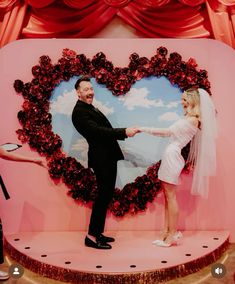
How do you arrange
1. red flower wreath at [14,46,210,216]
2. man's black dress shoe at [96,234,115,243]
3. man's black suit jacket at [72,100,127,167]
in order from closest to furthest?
man's black suit jacket at [72,100,127,167] → man's black dress shoe at [96,234,115,243] → red flower wreath at [14,46,210,216]

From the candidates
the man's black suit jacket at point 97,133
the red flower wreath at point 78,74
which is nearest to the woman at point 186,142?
the man's black suit jacket at point 97,133

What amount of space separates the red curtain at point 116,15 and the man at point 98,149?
73 cm

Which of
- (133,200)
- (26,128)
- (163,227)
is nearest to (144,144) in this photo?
(133,200)

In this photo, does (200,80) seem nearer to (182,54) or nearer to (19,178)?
(182,54)

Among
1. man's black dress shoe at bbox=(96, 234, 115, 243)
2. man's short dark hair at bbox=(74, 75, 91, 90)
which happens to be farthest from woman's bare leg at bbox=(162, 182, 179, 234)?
man's short dark hair at bbox=(74, 75, 91, 90)

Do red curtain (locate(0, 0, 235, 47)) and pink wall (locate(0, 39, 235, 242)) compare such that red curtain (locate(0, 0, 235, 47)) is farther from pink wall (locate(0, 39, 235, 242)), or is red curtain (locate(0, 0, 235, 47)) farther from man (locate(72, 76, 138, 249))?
man (locate(72, 76, 138, 249))

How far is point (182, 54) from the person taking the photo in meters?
4.80

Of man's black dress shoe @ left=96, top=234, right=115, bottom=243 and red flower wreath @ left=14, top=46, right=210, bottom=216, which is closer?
man's black dress shoe @ left=96, top=234, right=115, bottom=243

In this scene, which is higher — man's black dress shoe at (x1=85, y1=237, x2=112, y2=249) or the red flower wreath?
the red flower wreath

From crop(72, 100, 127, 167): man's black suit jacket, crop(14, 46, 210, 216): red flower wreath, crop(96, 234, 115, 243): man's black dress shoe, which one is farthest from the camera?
crop(14, 46, 210, 216): red flower wreath

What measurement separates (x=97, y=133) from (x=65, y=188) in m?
0.92

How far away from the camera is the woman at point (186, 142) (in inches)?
170

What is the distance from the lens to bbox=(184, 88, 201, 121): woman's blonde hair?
4.32 meters

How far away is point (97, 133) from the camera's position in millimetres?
4270
